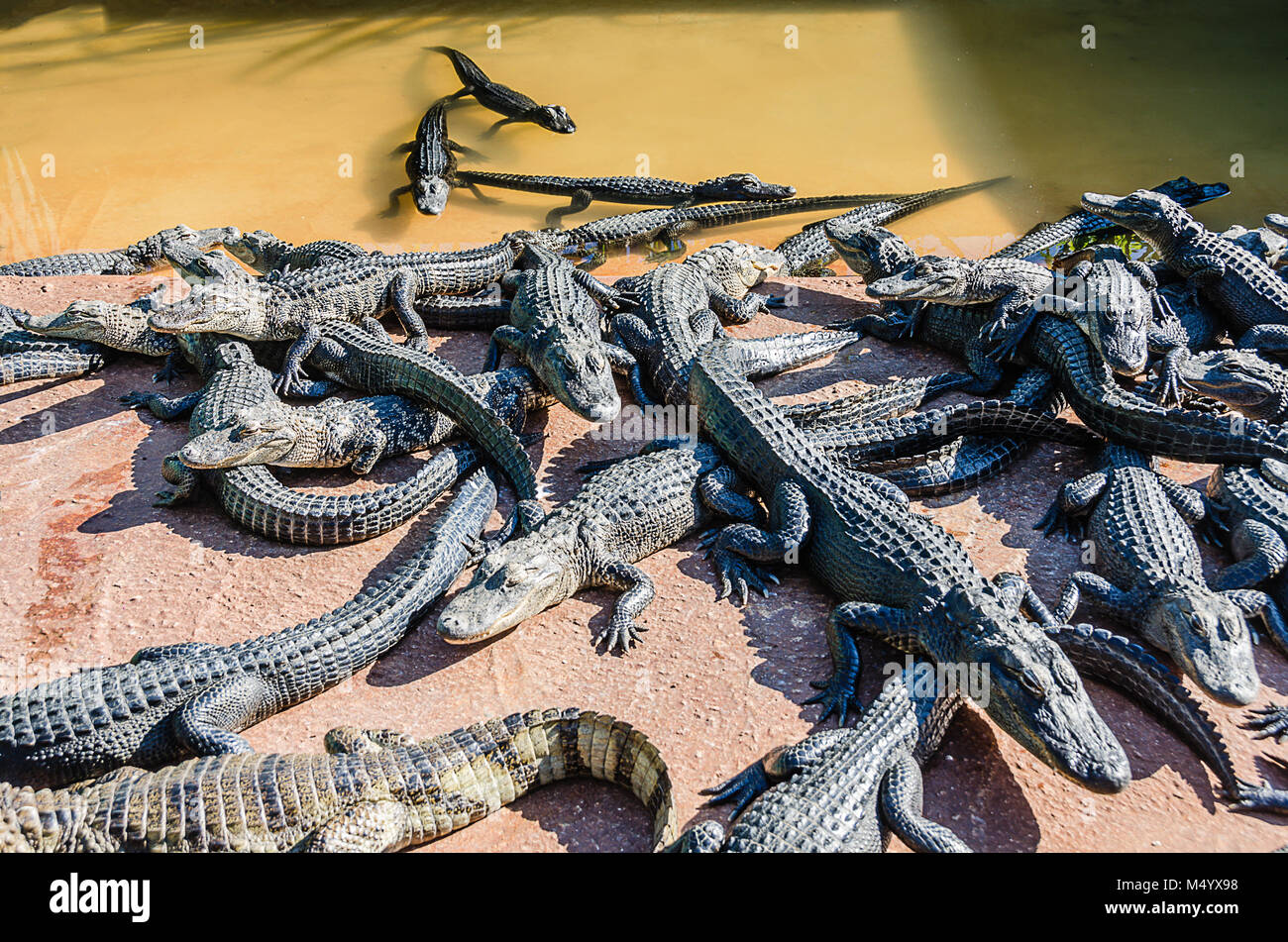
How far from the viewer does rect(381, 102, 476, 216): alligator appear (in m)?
8.29

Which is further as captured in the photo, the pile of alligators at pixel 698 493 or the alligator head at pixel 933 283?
the alligator head at pixel 933 283

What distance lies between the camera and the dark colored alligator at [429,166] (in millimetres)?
8297

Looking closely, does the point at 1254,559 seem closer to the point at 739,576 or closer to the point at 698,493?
the point at 739,576

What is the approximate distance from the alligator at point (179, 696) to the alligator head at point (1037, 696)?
226 centimetres

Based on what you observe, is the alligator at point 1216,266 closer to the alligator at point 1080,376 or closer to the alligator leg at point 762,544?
the alligator at point 1080,376

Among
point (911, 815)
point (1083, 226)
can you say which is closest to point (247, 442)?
point (911, 815)

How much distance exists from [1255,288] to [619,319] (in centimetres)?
383

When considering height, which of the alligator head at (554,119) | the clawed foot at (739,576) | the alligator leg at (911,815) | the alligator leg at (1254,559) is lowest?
the alligator leg at (911,815)

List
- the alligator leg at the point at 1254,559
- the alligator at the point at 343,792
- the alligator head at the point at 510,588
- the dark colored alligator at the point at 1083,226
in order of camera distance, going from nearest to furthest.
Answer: the alligator at the point at 343,792, the alligator head at the point at 510,588, the alligator leg at the point at 1254,559, the dark colored alligator at the point at 1083,226

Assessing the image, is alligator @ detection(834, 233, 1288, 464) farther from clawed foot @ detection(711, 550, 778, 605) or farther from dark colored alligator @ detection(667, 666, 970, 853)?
dark colored alligator @ detection(667, 666, 970, 853)

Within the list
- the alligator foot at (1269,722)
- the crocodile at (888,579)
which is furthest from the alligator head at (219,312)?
the alligator foot at (1269,722)

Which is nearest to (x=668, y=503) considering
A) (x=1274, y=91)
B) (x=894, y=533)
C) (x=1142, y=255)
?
(x=894, y=533)

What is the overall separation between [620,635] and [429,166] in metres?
5.82

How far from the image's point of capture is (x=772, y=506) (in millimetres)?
4652
